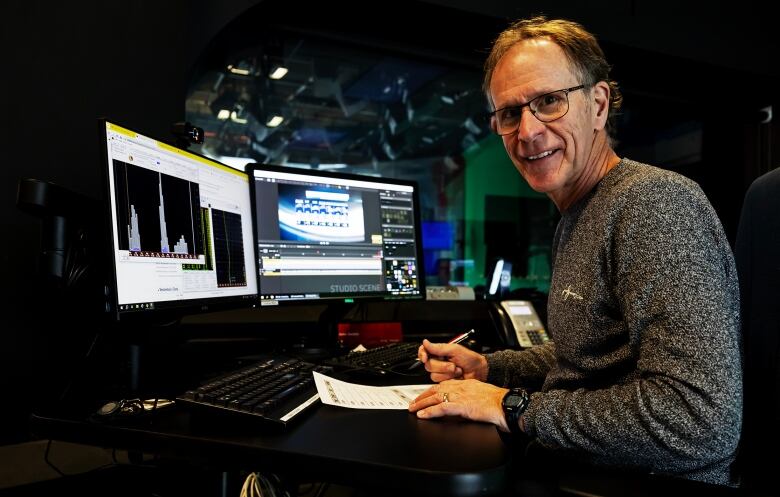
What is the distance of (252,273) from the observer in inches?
61.4

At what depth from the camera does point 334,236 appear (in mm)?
1752

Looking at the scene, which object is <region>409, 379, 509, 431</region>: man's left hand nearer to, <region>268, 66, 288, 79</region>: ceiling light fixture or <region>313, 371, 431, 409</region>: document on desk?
<region>313, 371, 431, 409</region>: document on desk

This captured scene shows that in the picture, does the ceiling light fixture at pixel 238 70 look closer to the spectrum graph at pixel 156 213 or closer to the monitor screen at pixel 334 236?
the monitor screen at pixel 334 236

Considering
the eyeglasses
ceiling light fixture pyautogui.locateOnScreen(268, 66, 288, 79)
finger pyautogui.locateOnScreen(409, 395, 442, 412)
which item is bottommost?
finger pyautogui.locateOnScreen(409, 395, 442, 412)

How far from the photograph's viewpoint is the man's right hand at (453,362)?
1.26m

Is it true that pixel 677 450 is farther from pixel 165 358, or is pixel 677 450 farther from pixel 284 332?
pixel 284 332

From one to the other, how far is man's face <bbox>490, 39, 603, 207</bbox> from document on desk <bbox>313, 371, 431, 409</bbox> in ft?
1.68

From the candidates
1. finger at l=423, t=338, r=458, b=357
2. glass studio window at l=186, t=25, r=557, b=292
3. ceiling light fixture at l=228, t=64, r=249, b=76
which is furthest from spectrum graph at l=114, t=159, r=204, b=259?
ceiling light fixture at l=228, t=64, r=249, b=76

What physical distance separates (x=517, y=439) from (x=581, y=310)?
0.83ft

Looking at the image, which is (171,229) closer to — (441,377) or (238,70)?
(441,377)

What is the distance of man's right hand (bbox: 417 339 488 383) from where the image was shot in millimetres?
1256

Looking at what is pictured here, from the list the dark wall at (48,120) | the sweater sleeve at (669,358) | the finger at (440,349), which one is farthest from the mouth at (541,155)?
the dark wall at (48,120)

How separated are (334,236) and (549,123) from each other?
0.85 m

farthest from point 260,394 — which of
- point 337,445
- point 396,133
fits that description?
point 396,133
